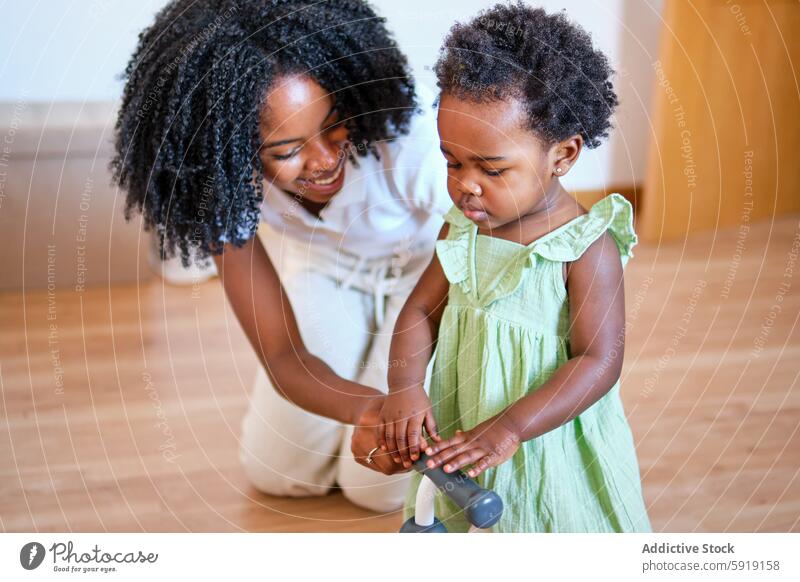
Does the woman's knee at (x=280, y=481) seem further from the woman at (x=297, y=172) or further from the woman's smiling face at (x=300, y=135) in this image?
the woman's smiling face at (x=300, y=135)

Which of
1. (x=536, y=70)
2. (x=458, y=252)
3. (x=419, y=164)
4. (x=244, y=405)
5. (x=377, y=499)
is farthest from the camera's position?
(x=244, y=405)

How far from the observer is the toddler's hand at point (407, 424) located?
2.40 ft

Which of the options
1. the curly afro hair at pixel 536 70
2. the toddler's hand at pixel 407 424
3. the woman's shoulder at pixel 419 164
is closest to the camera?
the curly afro hair at pixel 536 70

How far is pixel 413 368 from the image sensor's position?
76 centimetres

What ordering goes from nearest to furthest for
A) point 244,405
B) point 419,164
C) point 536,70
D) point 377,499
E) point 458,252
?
point 536,70 → point 458,252 → point 419,164 → point 377,499 → point 244,405

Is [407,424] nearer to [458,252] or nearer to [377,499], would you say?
[458,252]

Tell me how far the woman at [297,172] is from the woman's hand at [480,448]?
0.07 metres

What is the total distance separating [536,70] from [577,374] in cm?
22

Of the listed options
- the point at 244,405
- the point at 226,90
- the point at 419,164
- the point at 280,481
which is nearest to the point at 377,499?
the point at 280,481

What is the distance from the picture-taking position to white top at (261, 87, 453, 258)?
0.88 m

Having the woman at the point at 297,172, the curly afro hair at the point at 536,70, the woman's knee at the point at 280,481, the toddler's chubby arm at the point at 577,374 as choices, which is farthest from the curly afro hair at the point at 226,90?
the woman's knee at the point at 280,481

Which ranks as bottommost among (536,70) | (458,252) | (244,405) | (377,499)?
(377,499)
